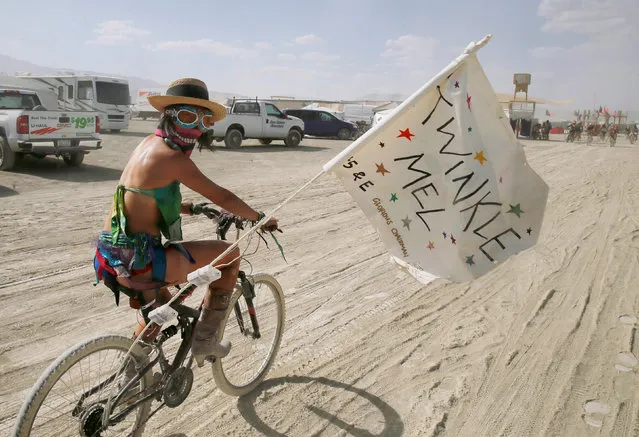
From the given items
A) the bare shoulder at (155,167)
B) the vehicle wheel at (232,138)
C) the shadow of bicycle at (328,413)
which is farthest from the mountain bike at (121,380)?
the vehicle wheel at (232,138)

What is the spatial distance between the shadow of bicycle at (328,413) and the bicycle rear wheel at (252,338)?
8 cm

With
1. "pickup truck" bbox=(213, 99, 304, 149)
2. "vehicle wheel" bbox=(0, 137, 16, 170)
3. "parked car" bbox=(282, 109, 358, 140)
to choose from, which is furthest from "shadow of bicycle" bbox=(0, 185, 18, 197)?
"parked car" bbox=(282, 109, 358, 140)

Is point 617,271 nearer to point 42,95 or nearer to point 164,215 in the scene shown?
point 164,215

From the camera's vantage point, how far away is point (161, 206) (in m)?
2.62

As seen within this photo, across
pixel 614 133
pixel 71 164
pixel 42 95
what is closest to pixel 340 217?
pixel 71 164

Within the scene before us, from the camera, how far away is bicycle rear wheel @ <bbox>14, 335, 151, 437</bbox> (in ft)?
7.52

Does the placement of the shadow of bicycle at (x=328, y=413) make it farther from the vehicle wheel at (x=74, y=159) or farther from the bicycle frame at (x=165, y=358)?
the vehicle wheel at (x=74, y=159)

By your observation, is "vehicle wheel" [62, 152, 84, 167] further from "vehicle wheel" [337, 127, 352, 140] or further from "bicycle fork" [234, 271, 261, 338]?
"vehicle wheel" [337, 127, 352, 140]

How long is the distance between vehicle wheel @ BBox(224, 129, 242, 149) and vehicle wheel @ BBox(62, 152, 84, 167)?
22.8 feet

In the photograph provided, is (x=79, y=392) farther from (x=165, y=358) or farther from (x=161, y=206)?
(x=161, y=206)

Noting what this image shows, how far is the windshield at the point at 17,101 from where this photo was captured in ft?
40.5

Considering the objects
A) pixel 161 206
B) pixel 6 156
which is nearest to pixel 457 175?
pixel 161 206

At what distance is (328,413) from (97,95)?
78.2ft

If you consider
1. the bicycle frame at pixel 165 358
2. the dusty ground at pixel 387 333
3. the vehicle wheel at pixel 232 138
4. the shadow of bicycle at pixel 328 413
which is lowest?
the shadow of bicycle at pixel 328 413
